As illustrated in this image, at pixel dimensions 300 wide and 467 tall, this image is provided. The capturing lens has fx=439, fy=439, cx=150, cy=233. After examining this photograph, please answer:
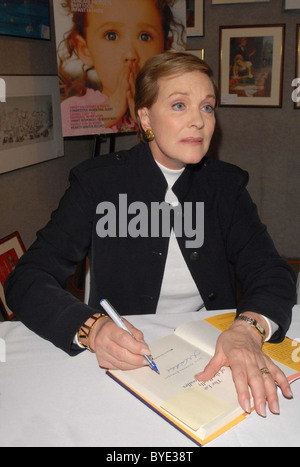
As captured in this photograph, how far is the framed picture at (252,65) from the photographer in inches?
148

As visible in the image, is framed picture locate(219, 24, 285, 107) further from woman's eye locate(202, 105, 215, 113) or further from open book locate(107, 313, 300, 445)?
open book locate(107, 313, 300, 445)

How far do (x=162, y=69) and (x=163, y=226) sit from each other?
539mm

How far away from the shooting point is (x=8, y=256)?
2.74 meters

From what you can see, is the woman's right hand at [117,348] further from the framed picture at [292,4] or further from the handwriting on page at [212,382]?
the framed picture at [292,4]

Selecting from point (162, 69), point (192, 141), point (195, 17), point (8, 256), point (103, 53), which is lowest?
point (8, 256)

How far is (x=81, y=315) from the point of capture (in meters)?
1.12

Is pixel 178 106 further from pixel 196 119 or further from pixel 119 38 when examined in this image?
pixel 119 38

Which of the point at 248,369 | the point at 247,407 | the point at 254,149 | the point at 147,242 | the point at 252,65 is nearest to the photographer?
the point at 247,407

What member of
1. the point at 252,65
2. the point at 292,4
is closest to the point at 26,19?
the point at 252,65

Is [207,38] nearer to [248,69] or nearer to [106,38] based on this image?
[248,69]

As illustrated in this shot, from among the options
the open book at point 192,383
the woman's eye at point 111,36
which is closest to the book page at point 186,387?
the open book at point 192,383

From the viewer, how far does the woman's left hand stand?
0.89 metres

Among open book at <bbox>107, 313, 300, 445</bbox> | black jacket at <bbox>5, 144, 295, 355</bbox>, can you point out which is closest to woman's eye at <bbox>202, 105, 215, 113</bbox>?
black jacket at <bbox>5, 144, 295, 355</bbox>

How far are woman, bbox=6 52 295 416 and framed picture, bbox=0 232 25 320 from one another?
119cm
